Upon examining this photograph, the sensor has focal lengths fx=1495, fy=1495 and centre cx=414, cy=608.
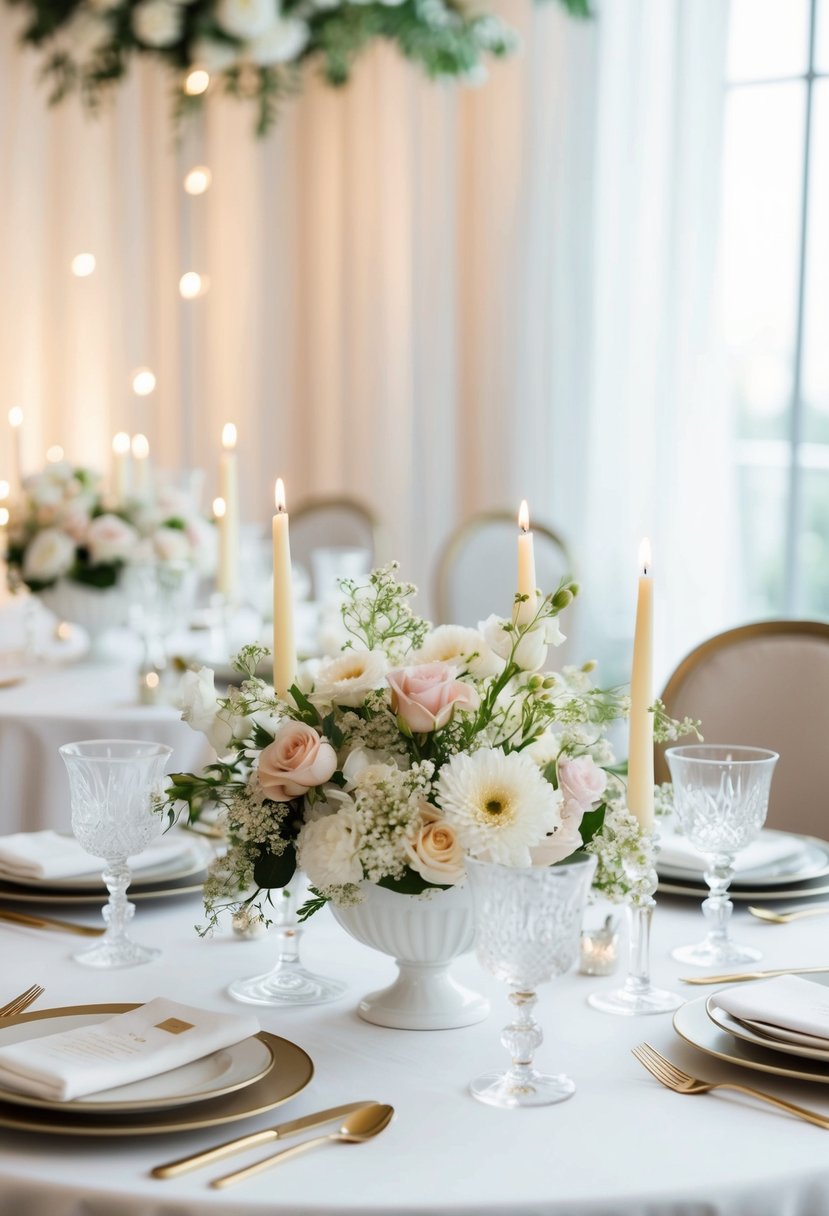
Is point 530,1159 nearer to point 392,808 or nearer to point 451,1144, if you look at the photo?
point 451,1144

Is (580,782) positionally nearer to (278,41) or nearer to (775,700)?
(775,700)

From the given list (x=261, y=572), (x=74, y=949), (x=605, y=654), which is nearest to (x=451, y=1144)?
(x=74, y=949)

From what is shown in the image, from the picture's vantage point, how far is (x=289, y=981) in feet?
4.62

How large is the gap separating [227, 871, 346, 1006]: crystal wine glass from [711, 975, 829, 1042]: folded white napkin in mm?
366

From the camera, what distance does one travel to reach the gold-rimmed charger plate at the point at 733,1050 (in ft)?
3.86

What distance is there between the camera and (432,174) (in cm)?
503

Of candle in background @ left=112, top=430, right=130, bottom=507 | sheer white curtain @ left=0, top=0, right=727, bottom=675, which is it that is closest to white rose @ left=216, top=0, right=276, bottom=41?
sheer white curtain @ left=0, top=0, right=727, bottom=675

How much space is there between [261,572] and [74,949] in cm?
225

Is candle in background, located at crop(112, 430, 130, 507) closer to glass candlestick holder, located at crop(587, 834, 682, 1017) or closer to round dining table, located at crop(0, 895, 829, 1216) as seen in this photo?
round dining table, located at crop(0, 895, 829, 1216)

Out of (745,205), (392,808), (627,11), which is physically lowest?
(392,808)

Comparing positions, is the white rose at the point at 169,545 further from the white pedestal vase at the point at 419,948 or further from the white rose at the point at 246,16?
the white rose at the point at 246,16

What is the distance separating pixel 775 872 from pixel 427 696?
0.70 meters

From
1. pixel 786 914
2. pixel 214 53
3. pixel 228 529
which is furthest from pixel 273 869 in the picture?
pixel 214 53

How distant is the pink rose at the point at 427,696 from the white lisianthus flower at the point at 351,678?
4 cm
